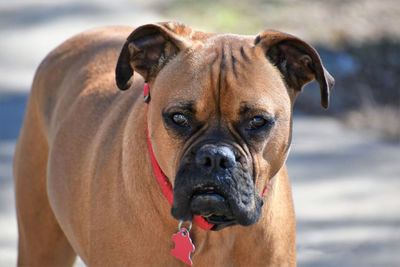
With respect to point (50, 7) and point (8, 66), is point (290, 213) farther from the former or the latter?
point (50, 7)

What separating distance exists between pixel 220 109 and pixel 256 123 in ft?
0.58

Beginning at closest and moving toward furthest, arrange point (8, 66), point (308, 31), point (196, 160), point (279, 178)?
point (196, 160) → point (279, 178) → point (8, 66) → point (308, 31)

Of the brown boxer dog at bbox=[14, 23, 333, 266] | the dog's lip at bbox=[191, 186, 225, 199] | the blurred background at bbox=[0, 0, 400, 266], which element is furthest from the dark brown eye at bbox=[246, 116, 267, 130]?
the blurred background at bbox=[0, 0, 400, 266]

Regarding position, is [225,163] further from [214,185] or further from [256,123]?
[256,123]

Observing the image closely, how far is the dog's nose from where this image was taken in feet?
10.0

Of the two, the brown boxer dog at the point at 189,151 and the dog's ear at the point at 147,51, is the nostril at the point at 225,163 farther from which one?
the dog's ear at the point at 147,51

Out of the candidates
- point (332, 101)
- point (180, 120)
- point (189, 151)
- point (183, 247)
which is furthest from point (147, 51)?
point (332, 101)

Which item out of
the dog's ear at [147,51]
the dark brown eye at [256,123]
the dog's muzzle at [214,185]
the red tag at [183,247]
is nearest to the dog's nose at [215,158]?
the dog's muzzle at [214,185]

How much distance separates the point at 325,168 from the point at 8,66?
4964 millimetres

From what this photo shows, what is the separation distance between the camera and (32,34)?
11.0 meters

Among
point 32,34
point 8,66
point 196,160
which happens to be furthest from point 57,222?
point 32,34

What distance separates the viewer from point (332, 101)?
9.12m

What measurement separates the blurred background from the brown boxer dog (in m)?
2.07

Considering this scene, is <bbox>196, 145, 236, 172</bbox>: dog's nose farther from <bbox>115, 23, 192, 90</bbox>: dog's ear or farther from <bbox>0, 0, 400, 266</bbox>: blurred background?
<bbox>0, 0, 400, 266</bbox>: blurred background
